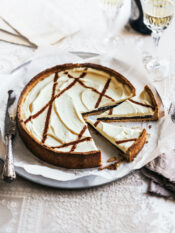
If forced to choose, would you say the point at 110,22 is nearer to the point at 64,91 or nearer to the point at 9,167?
the point at 64,91

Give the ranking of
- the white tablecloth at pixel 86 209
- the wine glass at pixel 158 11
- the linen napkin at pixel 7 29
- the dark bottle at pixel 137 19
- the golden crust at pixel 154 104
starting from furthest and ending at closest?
the linen napkin at pixel 7 29
the dark bottle at pixel 137 19
the wine glass at pixel 158 11
the golden crust at pixel 154 104
the white tablecloth at pixel 86 209

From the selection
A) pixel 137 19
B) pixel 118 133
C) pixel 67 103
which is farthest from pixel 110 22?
pixel 118 133

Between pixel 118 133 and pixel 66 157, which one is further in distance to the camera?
pixel 118 133

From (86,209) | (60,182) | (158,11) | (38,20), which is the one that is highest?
(158,11)

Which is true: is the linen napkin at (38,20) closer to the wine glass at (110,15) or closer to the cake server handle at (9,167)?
the wine glass at (110,15)

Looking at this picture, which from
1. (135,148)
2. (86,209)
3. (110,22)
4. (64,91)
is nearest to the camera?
(86,209)

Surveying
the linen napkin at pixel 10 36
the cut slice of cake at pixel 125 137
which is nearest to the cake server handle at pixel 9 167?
the cut slice of cake at pixel 125 137

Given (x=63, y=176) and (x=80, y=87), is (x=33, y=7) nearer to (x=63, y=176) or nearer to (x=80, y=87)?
(x=80, y=87)
